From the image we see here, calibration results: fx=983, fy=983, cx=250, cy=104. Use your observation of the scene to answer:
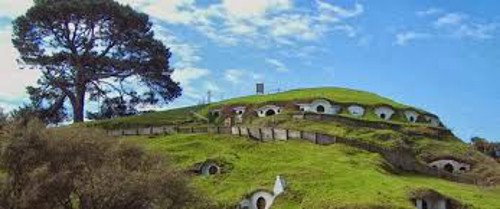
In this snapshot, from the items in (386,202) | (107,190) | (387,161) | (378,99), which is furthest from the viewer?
(378,99)

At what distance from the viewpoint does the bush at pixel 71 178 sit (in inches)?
2050

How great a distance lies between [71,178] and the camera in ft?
177

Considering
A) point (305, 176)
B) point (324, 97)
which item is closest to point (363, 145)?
point (305, 176)

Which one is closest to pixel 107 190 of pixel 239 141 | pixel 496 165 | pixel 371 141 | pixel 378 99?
pixel 239 141

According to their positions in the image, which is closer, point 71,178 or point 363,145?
point 71,178

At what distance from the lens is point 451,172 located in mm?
91688

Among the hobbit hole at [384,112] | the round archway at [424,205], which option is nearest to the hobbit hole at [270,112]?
the hobbit hole at [384,112]

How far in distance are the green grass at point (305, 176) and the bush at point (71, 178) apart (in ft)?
39.8

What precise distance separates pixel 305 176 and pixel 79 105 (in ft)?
137

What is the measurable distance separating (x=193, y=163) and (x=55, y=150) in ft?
88.0

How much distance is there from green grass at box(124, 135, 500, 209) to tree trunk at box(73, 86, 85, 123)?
53.0 ft

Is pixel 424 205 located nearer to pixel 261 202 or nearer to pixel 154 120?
pixel 261 202

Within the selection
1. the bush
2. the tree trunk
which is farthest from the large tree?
the bush

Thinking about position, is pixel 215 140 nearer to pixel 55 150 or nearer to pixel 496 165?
pixel 496 165
